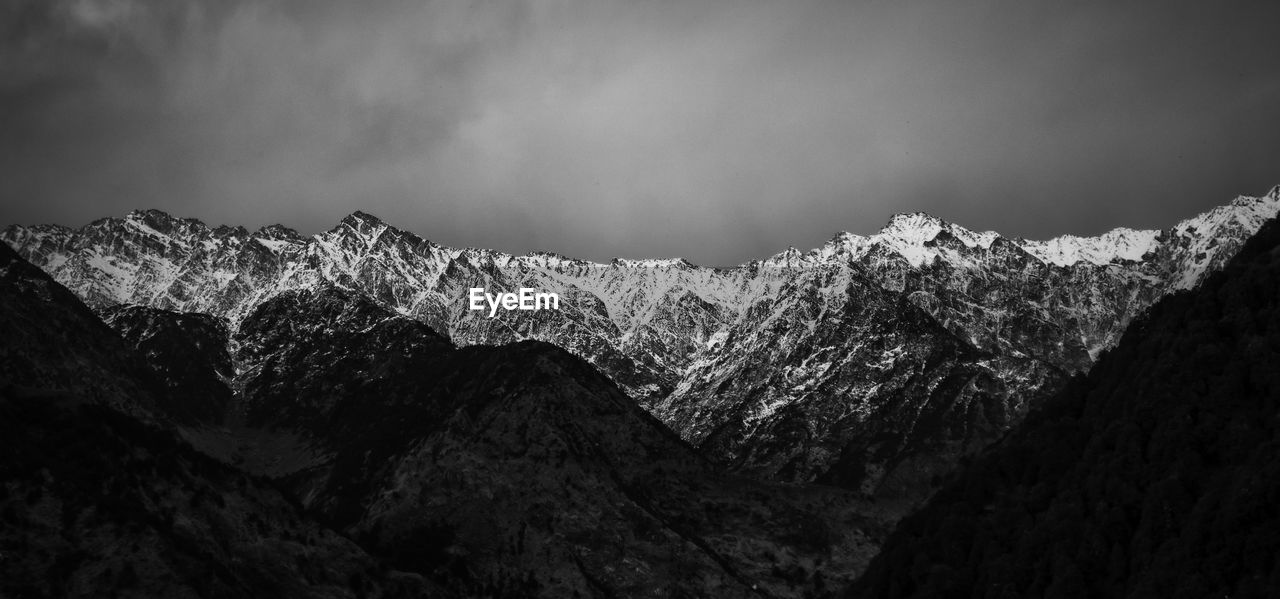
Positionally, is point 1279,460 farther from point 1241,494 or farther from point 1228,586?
point 1228,586

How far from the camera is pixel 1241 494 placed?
19975 centimetres

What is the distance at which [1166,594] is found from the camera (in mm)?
199125

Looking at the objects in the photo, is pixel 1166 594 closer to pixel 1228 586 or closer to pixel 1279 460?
pixel 1228 586

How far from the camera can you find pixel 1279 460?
655 ft

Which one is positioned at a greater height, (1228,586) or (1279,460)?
(1279,460)

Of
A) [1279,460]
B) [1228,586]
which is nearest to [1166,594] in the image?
[1228,586]

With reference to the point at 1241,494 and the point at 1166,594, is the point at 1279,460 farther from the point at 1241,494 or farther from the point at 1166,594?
the point at 1166,594

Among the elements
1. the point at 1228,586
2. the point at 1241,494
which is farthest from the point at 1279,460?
the point at 1228,586

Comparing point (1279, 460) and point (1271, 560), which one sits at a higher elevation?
point (1279, 460)

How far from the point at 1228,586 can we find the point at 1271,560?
22.2 ft

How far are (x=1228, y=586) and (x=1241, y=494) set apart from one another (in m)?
14.7

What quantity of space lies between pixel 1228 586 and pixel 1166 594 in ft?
30.8

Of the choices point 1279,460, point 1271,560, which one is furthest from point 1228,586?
point 1279,460
